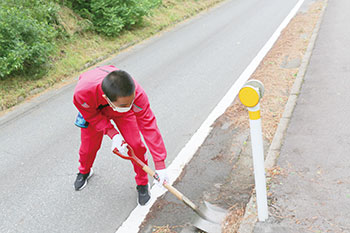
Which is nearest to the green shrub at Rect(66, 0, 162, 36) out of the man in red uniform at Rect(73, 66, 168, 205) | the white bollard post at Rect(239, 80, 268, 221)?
the man in red uniform at Rect(73, 66, 168, 205)

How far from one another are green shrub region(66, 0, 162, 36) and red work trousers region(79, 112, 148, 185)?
720 cm

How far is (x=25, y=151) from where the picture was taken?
200 inches

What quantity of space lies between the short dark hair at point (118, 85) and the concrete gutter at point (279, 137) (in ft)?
5.01

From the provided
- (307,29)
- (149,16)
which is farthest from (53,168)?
(149,16)

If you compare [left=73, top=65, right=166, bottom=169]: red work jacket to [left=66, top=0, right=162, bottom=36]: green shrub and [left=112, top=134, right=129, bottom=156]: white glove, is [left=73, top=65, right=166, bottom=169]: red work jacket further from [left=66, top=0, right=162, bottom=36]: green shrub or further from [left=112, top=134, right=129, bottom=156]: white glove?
[left=66, top=0, right=162, bottom=36]: green shrub

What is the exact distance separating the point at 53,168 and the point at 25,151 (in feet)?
2.82

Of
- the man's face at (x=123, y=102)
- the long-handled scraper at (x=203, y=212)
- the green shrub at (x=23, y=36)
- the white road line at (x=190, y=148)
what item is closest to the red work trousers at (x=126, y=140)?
the long-handled scraper at (x=203, y=212)

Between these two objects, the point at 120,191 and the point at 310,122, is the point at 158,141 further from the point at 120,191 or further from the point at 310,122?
the point at 310,122

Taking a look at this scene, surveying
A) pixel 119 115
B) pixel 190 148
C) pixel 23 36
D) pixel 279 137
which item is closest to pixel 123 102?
pixel 119 115

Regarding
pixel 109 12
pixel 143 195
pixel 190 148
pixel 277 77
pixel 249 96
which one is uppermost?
pixel 249 96

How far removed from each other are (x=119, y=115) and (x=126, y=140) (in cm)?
27

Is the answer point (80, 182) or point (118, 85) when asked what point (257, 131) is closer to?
point (118, 85)

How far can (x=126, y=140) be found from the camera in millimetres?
3395

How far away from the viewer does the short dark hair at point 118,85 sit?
271 cm
